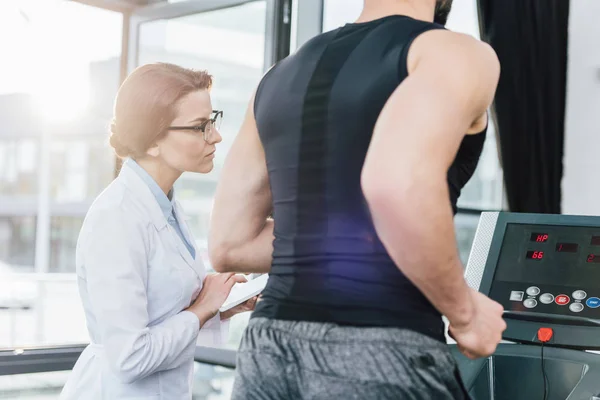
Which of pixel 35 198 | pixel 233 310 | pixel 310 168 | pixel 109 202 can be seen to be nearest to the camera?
pixel 310 168

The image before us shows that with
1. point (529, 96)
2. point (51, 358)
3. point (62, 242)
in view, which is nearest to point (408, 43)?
point (51, 358)

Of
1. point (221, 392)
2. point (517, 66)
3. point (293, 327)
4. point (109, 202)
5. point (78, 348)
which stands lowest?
point (221, 392)

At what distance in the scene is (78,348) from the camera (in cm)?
256

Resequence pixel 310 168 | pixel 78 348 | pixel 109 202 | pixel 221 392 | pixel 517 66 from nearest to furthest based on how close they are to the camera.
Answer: pixel 310 168
pixel 109 202
pixel 78 348
pixel 221 392
pixel 517 66


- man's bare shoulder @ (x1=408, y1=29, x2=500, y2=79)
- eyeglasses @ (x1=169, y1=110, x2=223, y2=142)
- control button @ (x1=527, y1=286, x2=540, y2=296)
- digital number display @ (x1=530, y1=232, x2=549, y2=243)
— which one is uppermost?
man's bare shoulder @ (x1=408, y1=29, x2=500, y2=79)

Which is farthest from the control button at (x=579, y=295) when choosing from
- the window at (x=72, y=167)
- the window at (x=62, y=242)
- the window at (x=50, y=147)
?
the window at (x=62, y=242)

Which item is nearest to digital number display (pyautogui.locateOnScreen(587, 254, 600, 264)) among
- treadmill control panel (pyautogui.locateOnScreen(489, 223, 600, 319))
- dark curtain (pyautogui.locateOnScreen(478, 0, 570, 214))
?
treadmill control panel (pyautogui.locateOnScreen(489, 223, 600, 319))

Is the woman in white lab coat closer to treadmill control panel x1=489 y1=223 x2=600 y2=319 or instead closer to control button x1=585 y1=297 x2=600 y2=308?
treadmill control panel x1=489 y1=223 x2=600 y2=319

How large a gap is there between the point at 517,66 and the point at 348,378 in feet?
10.4

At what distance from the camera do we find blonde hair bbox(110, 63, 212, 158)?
164cm

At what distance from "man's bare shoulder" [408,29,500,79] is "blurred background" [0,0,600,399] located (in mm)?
1272

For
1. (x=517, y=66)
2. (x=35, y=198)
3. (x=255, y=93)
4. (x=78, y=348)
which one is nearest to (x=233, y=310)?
(x=255, y=93)

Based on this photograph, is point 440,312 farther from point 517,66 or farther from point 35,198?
point 35,198

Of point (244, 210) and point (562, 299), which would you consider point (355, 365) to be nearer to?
point (244, 210)
